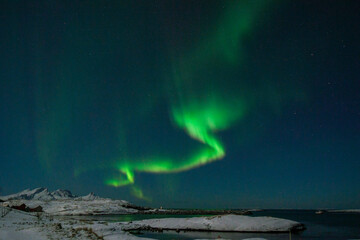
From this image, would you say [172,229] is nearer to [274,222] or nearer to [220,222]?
[220,222]

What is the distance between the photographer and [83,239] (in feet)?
118

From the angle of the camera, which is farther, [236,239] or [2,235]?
[236,239]

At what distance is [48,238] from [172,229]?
35.6m

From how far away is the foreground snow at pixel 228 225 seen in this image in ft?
203

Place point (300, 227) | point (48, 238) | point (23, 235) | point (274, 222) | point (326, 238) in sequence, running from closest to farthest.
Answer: point (48, 238) → point (23, 235) → point (326, 238) → point (274, 222) → point (300, 227)

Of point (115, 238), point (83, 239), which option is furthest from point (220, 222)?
point (83, 239)

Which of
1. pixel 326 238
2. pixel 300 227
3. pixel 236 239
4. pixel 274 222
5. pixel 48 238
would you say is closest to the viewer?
pixel 48 238

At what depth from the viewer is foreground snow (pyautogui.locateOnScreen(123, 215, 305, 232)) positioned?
61.9 metres

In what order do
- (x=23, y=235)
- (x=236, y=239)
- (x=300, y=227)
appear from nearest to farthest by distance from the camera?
(x=23, y=235), (x=236, y=239), (x=300, y=227)

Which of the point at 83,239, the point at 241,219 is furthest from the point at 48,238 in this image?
the point at 241,219

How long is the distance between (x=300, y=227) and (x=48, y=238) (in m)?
61.5

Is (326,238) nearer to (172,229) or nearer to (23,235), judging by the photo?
(172,229)

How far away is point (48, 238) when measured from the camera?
35812mm

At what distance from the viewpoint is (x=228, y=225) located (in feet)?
210
